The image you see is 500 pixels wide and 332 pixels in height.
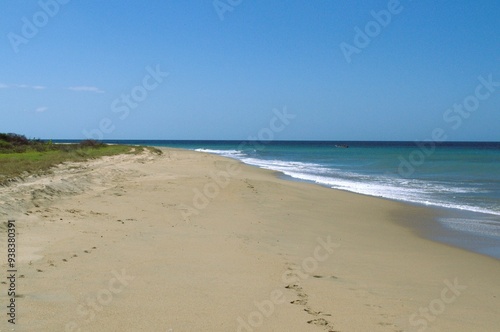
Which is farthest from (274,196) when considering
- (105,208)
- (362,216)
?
(105,208)

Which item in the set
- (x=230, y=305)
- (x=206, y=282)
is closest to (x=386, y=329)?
(x=230, y=305)

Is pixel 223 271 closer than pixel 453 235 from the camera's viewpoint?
Yes

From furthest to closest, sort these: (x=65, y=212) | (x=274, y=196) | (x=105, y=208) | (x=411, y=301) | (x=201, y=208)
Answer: (x=274, y=196) < (x=201, y=208) < (x=105, y=208) < (x=65, y=212) < (x=411, y=301)

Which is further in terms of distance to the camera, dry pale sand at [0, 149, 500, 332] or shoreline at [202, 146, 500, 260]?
shoreline at [202, 146, 500, 260]

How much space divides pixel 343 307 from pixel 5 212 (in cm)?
697

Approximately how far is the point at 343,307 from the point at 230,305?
142cm

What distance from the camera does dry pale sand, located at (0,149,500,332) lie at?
5262mm

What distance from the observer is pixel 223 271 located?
7027mm

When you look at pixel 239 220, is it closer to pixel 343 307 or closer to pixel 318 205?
pixel 318 205

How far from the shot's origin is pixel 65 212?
1039 cm

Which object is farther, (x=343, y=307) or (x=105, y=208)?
(x=105, y=208)

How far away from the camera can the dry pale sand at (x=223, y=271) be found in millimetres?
5262

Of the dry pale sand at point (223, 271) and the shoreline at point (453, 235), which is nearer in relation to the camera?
the dry pale sand at point (223, 271)

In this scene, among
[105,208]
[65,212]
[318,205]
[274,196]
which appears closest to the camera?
[65,212]
